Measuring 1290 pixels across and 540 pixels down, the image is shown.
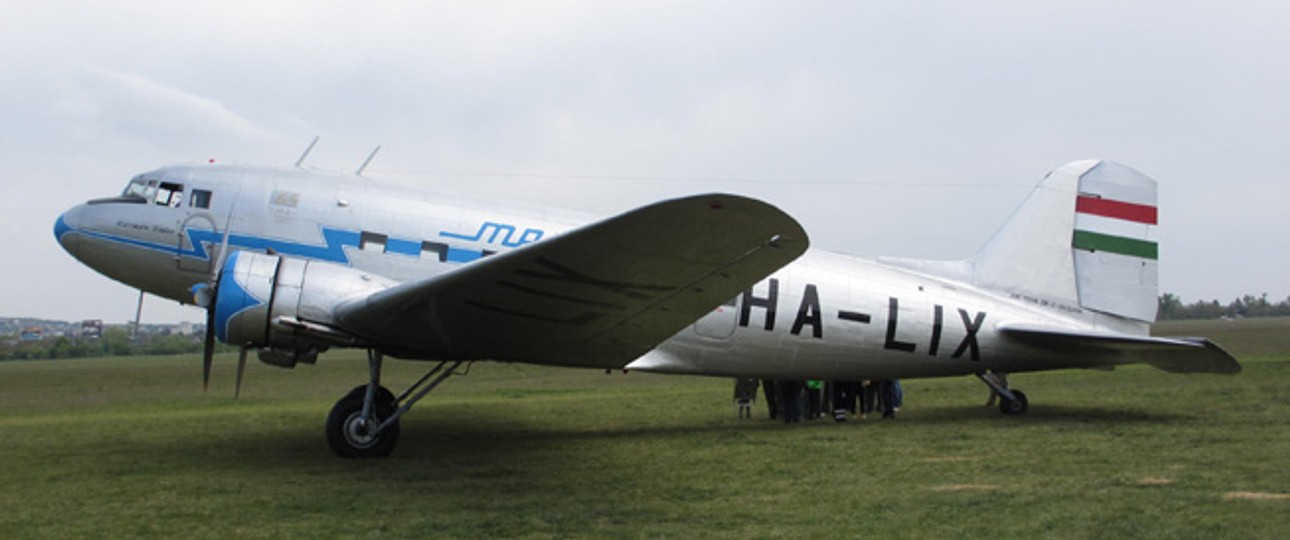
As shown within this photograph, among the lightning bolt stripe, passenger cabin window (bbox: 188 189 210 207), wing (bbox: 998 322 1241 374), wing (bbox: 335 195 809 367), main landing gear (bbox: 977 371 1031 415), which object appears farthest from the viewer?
main landing gear (bbox: 977 371 1031 415)

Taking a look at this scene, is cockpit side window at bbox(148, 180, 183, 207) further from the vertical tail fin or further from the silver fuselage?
the vertical tail fin

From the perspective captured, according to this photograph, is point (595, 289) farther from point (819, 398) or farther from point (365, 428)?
point (819, 398)

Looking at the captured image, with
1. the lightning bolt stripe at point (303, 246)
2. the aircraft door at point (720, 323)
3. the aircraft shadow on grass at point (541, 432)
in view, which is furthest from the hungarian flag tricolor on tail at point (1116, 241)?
the lightning bolt stripe at point (303, 246)

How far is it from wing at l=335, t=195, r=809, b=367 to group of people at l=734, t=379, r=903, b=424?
3508 mm

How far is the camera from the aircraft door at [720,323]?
9172mm

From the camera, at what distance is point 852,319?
9.59 meters

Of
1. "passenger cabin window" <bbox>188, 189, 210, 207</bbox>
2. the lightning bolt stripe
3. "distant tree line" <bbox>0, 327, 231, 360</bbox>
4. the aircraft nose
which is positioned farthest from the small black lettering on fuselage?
"distant tree line" <bbox>0, 327, 231, 360</bbox>

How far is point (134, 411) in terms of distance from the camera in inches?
591

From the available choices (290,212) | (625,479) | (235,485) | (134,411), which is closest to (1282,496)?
(625,479)

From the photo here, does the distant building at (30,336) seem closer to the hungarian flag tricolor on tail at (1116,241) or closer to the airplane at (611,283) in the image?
the airplane at (611,283)

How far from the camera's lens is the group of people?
11.2m

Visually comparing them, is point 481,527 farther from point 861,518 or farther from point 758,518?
point 861,518

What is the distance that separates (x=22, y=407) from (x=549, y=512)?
15480 millimetres

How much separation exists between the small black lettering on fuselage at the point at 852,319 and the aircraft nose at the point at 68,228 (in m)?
6.43
